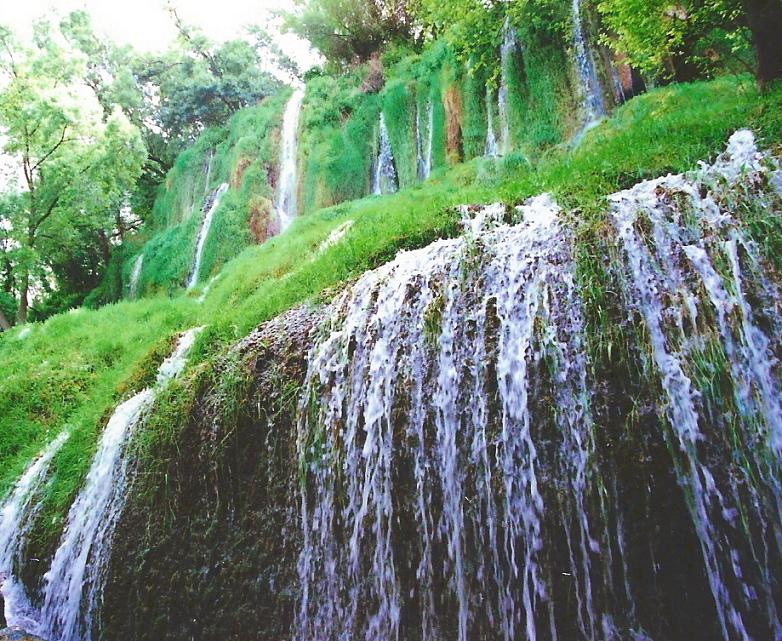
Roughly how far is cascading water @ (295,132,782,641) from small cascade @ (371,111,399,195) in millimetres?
9183

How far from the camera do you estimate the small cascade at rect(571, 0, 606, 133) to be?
8953 millimetres

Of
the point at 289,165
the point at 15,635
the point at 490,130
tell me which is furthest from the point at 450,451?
the point at 289,165

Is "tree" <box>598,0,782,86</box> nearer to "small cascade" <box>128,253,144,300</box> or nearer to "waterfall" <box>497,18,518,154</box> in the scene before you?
"waterfall" <box>497,18,518,154</box>

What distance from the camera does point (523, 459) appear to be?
3.42 meters

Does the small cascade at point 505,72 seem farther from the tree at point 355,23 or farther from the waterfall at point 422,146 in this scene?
the tree at point 355,23

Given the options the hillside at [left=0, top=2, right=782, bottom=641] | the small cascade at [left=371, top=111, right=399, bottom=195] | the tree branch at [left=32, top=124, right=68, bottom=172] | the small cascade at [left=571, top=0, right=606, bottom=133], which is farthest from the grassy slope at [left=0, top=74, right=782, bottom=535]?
the tree branch at [left=32, top=124, right=68, bottom=172]

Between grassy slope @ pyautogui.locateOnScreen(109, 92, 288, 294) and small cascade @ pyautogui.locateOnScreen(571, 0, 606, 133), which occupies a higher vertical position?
grassy slope @ pyautogui.locateOnScreen(109, 92, 288, 294)

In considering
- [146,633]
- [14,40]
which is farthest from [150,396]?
[14,40]

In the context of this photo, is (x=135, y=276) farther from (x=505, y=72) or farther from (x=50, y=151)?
(x=505, y=72)

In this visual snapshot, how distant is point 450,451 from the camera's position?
367cm

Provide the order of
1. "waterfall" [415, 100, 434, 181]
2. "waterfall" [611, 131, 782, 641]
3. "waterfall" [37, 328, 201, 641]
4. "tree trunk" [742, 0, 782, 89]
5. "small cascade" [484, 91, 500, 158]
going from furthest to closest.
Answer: "waterfall" [415, 100, 434, 181] < "small cascade" [484, 91, 500, 158] < "tree trunk" [742, 0, 782, 89] < "waterfall" [37, 328, 201, 641] < "waterfall" [611, 131, 782, 641]

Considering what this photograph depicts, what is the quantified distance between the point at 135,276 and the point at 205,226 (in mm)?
3248

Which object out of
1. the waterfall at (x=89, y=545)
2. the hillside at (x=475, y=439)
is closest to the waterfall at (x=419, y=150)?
the hillside at (x=475, y=439)

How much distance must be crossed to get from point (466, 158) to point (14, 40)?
15.1 m
